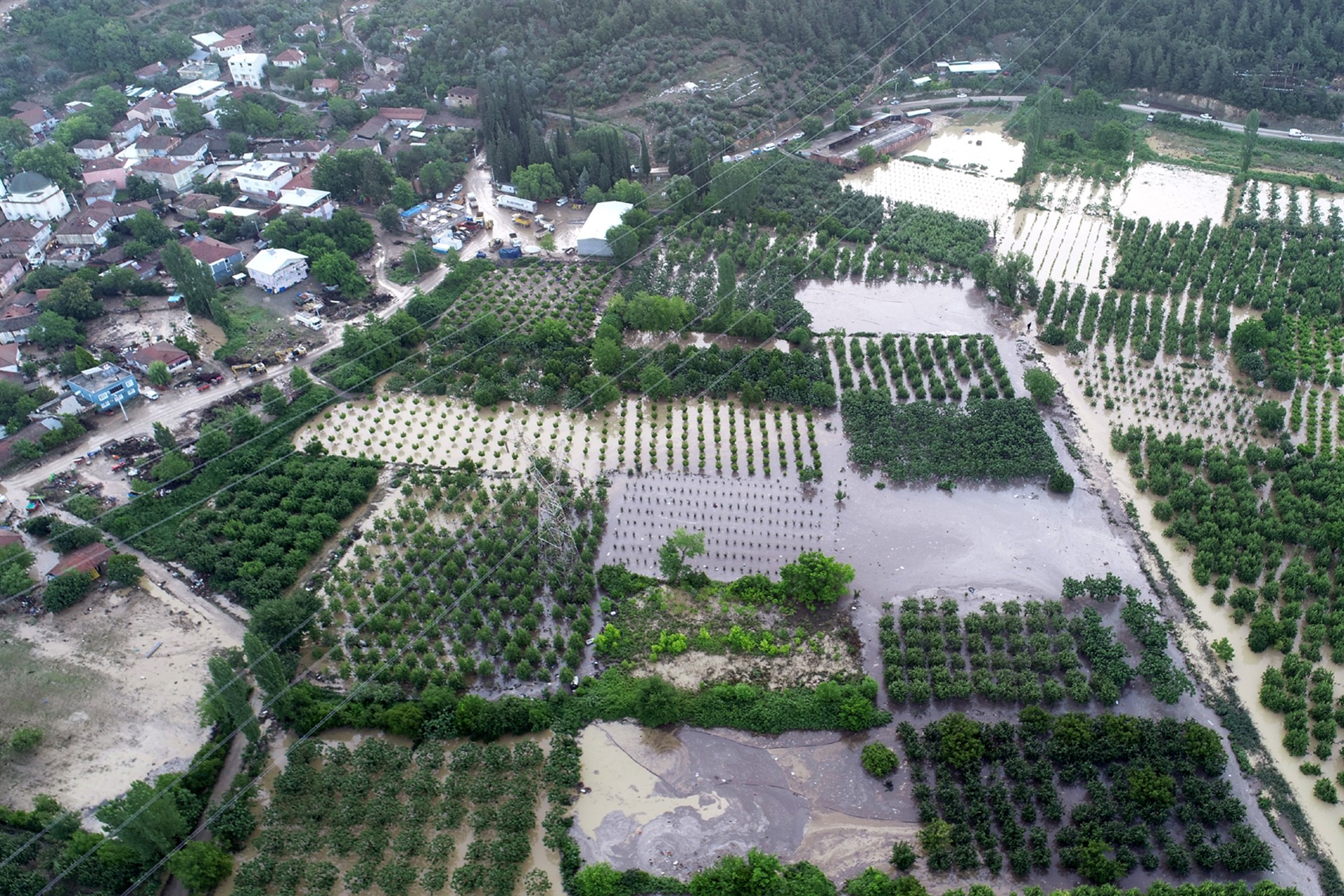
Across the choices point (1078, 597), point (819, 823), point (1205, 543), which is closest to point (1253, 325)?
point (1205, 543)

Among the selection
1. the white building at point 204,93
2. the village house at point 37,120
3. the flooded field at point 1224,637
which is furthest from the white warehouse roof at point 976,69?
the village house at point 37,120

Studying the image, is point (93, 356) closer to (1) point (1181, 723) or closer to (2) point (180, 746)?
(2) point (180, 746)

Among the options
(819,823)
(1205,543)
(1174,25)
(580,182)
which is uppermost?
(1174,25)

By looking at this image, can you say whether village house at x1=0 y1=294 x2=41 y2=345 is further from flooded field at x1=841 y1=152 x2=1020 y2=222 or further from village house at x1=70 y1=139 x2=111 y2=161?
flooded field at x1=841 y1=152 x2=1020 y2=222

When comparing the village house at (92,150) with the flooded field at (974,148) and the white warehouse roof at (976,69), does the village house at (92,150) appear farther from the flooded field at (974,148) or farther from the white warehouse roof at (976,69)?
the white warehouse roof at (976,69)

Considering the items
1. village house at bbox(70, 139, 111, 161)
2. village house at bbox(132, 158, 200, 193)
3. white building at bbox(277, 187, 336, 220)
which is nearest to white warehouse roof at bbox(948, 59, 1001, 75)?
white building at bbox(277, 187, 336, 220)

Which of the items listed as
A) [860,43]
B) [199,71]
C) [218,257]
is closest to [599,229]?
[218,257]
